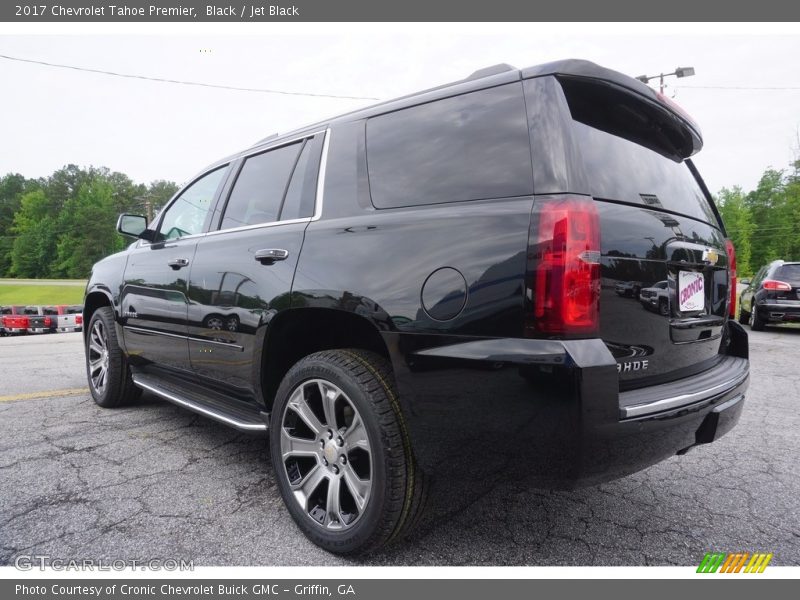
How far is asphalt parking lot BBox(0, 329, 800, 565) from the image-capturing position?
201 centimetres

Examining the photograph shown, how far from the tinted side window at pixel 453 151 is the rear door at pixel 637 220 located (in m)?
0.08

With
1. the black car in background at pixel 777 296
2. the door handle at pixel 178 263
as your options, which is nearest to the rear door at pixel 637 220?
the door handle at pixel 178 263

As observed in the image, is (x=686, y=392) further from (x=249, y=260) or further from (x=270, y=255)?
(x=249, y=260)

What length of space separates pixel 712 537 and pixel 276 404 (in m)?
1.95

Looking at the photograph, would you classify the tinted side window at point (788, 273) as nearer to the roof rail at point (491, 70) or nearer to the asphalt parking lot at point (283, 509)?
the asphalt parking lot at point (283, 509)

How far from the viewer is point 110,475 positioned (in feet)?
8.96

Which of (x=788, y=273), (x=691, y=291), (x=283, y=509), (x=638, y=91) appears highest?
(x=638, y=91)

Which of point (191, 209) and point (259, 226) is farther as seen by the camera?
point (191, 209)

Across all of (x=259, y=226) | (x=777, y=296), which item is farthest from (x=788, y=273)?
(x=259, y=226)

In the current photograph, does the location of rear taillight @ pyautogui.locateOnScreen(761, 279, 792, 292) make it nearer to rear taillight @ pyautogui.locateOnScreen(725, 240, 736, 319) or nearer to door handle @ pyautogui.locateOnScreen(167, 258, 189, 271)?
rear taillight @ pyautogui.locateOnScreen(725, 240, 736, 319)

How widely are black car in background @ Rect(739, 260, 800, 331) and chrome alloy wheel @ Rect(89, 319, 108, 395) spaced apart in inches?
445

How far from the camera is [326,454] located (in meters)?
2.08

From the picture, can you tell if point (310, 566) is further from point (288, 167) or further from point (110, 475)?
point (288, 167)

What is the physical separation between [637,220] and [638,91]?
56cm
